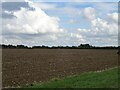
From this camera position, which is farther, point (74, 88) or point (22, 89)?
point (22, 89)

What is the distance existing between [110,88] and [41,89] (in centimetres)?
312

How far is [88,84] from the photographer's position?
15.1m

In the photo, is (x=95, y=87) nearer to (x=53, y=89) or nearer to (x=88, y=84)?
(x=88, y=84)

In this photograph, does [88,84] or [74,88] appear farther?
[88,84]

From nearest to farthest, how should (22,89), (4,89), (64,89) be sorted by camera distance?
(64,89) < (22,89) < (4,89)

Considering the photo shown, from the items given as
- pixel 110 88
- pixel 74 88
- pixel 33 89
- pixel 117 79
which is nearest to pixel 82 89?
pixel 74 88

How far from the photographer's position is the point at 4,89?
53.1ft

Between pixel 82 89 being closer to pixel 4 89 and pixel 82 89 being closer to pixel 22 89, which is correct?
pixel 22 89

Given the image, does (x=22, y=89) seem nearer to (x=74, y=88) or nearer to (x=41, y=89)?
(x=41, y=89)

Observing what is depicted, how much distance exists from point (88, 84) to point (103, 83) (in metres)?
0.77

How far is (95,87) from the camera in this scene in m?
14.2

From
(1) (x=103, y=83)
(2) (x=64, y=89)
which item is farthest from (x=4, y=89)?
(1) (x=103, y=83)

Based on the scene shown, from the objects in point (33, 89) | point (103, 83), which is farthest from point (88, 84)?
point (33, 89)

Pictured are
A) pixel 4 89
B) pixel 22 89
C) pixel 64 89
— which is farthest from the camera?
pixel 4 89
